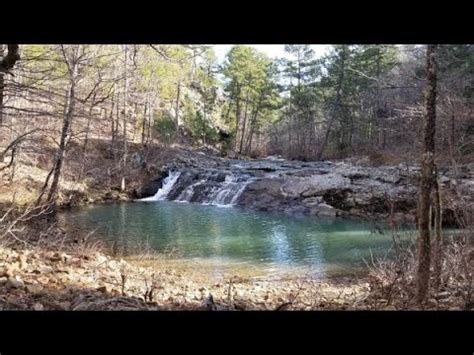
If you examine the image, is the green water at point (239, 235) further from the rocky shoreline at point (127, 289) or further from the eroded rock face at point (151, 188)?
the eroded rock face at point (151, 188)

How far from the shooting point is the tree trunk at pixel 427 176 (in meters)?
4.87

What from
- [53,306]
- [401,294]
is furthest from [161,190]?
[53,306]

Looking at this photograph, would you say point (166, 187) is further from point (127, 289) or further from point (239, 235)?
point (127, 289)

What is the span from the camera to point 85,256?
6984 mm

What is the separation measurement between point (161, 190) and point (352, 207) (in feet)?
29.6

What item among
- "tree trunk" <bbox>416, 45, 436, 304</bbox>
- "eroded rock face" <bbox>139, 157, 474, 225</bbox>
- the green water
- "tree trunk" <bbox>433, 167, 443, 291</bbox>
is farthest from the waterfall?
"tree trunk" <bbox>416, 45, 436, 304</bbox>

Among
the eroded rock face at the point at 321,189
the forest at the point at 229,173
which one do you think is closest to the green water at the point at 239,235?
the forest at the point at 229,173

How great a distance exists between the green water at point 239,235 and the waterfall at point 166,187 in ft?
10.0

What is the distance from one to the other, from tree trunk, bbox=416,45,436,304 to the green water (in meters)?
3.18

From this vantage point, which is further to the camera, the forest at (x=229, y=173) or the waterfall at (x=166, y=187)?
the waterfall at (x=166, y=187)

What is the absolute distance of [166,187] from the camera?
21.9 m

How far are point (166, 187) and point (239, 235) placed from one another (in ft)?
31.7
